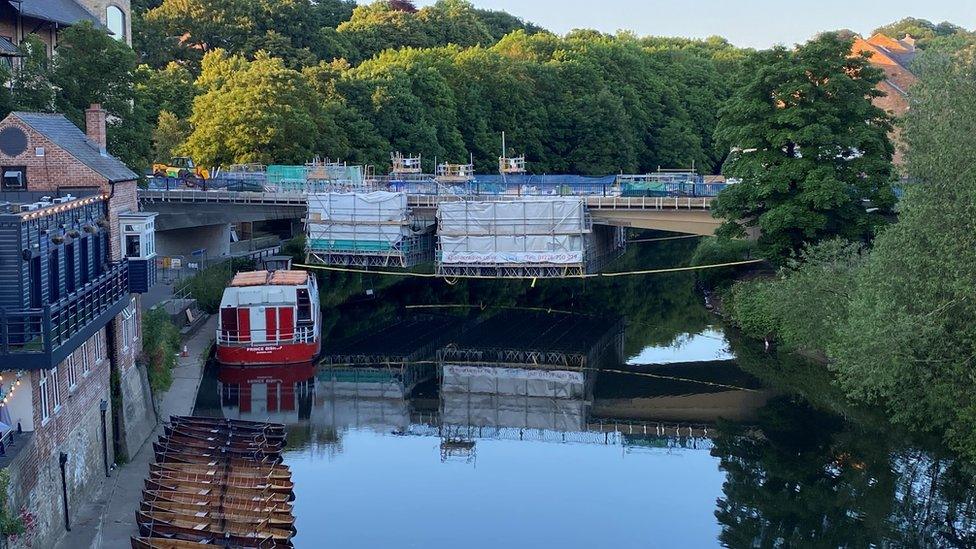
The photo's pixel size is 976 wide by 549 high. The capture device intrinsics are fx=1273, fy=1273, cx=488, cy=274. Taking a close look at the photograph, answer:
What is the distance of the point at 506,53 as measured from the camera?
432ft

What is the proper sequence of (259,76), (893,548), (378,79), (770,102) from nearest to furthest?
(893,548) < (770,102) < (259,76) < (378,79)

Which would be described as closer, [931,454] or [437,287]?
[931,454]

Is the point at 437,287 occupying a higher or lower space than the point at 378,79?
lower

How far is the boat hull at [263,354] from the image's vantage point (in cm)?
5262

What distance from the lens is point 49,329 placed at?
26250mm

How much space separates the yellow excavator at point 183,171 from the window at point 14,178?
1428 inches

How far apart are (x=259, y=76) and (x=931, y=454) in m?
54.2

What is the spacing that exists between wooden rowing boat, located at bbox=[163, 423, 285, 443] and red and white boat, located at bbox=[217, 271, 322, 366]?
16.6 m

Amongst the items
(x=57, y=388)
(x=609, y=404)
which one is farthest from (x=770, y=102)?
(x=57, y=388)

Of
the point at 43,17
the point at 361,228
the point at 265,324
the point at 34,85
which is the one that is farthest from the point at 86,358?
the point at 43,17

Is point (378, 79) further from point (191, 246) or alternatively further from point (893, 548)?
point (893, 548)

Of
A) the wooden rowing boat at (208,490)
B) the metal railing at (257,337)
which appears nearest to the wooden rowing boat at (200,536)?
the wooden rowing boat at (208,490)

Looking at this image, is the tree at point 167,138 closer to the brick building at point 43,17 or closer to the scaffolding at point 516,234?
the brick building at point 43,17

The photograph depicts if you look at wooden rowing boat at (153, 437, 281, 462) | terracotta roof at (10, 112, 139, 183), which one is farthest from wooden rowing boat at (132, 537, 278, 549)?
terracotta roof at (10, 112, 139, 183)
